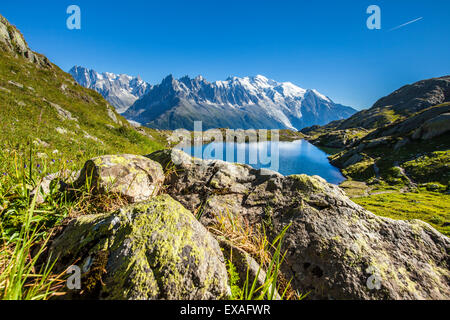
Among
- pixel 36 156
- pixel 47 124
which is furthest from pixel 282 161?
pixel 36 156

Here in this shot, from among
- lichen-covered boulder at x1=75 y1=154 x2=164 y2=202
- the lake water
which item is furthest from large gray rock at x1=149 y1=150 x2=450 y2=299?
the lake water

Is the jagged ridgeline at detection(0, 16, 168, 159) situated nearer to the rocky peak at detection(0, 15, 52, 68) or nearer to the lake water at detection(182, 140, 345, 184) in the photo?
the rocky peak at detection(0, 15, 52, 68)

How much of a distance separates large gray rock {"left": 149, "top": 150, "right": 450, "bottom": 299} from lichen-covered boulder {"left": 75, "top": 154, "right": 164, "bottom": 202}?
689 mm

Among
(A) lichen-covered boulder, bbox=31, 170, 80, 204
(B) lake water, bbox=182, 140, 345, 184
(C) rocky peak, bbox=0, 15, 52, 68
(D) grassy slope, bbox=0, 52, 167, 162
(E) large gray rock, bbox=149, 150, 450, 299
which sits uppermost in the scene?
(C) rocky peak, bbox=0, 15, 52, 68

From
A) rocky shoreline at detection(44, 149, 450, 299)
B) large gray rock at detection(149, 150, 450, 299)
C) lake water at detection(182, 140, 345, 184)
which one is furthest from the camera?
lake water at detection(182, 140, 345, 184)

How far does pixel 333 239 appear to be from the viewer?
3.28m

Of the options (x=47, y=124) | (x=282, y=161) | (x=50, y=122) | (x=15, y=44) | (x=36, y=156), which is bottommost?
(x=282, y=161)

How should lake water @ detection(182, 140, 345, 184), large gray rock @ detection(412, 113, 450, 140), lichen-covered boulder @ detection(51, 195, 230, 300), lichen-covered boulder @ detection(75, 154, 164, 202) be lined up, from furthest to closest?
lake water @ detection(182, 140, 345, 184)
large gray rock @ detection(412, 113, 450, 140)
lichen-covered boulder @ detection(75, 154, 164, 202)
lichen-covered boulder @ detection(51, 195, 230, 300)

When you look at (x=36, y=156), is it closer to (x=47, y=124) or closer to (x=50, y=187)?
(x=50, y=187)

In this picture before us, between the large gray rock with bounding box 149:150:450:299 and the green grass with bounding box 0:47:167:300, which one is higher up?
the green grass with bounding box 0:47:167:300

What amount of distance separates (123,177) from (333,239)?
4.74 m

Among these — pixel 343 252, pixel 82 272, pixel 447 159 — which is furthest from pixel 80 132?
pixel 447 159

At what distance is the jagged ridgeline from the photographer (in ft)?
37.3

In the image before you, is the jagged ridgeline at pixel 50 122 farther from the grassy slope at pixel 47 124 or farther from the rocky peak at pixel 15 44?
the rocky peak at pixel 15 44
